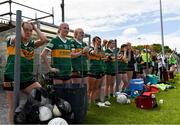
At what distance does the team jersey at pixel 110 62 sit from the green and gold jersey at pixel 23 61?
5.14 meters

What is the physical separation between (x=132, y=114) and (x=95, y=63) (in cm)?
186

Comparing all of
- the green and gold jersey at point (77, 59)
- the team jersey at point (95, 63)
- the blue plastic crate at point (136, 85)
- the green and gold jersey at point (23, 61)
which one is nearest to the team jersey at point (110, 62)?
the team jersey at point (95, 63)

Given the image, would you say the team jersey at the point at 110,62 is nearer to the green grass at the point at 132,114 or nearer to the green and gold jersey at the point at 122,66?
the green and gold jersey at the point at 122,66

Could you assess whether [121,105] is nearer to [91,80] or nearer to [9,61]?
[91,80]

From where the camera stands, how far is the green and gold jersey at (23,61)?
21.3ft

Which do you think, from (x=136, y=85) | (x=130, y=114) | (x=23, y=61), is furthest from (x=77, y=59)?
(x=136, y=85)

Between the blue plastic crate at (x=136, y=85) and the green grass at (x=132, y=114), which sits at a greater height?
the blue plastic crate at (x=136, y=85)

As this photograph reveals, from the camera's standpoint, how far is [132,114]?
9172mm

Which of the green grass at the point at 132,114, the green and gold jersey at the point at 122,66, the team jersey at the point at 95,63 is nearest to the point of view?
the green grass at the point at 132,114

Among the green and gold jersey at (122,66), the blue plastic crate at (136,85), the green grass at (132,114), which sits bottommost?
the green grass at (132,114)

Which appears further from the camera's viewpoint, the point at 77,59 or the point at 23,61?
the point at 77,59

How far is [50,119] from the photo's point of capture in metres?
6.59

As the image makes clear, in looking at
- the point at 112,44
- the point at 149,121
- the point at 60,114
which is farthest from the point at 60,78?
the point at 112,44

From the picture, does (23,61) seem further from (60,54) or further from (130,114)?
(130,114)
